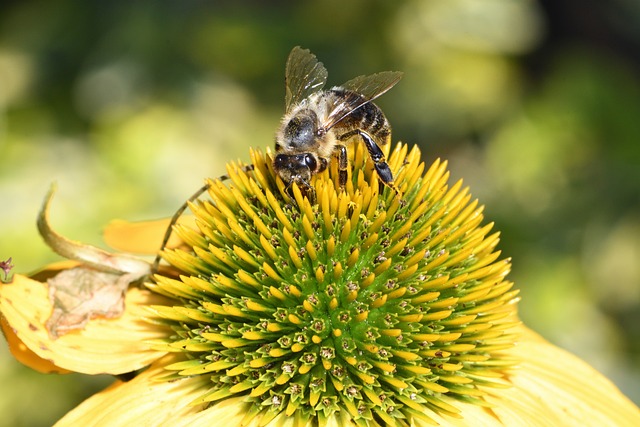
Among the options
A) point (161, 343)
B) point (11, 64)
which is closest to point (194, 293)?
point (161, 343)

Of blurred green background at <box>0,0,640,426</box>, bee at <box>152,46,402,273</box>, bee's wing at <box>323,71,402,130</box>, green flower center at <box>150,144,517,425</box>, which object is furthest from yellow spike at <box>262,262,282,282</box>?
blurred green background at <box>0,0,640,426</box>

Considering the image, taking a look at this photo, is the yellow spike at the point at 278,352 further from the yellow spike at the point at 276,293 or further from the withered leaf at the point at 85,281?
the withered leaf at the point at 85,281

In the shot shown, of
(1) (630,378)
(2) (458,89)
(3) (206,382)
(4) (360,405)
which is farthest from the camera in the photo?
(2) (458,89)

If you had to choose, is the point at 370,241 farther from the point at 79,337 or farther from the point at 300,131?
the point at 79,337

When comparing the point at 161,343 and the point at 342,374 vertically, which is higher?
the point at 161,343

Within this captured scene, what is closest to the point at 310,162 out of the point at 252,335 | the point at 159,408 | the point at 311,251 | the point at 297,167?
the point at 297,167

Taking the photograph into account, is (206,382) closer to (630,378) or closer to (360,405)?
(360,405)

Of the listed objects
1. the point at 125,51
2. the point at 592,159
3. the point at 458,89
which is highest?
the point at 125,51

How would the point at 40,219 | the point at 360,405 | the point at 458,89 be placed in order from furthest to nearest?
the point at 458,89 < the point at 40,219 < the point at 360,405
